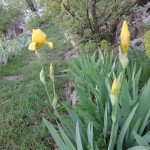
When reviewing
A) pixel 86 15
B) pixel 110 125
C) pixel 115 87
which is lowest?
pixel 110 125

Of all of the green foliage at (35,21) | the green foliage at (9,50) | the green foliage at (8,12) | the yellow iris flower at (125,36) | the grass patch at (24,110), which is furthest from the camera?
the green foliage at (8,12)

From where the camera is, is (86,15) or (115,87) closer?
(115,87)

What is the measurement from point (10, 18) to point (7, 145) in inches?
530

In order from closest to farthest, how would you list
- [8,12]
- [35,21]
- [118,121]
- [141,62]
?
[118,121], [141,62], [35,21], [8,12]

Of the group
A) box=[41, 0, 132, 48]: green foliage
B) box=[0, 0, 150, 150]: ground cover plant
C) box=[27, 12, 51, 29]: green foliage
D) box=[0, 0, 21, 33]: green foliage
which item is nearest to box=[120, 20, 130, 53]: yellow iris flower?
box=[0, 0, 150, 150]: ground cover plant

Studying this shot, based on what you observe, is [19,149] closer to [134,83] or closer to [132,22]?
[134,83]

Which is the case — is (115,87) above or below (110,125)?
above

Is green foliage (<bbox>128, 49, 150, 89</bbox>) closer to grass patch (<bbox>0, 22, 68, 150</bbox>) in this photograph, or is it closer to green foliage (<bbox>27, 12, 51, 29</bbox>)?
grass patch (<bbox>0, 22, 68, 150</bbox>)

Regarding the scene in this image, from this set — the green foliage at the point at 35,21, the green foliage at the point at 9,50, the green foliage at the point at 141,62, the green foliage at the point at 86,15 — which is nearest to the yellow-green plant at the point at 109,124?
the green foliage at the point at 141,62

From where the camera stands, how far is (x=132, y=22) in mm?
5008

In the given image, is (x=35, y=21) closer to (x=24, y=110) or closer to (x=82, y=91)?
(x=24, y=110)

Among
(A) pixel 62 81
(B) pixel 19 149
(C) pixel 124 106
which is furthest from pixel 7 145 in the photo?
(A) pixel 62 81

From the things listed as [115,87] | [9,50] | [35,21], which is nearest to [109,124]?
[115,87]

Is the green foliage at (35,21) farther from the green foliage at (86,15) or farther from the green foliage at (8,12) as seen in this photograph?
the green foliage at (86,15)
